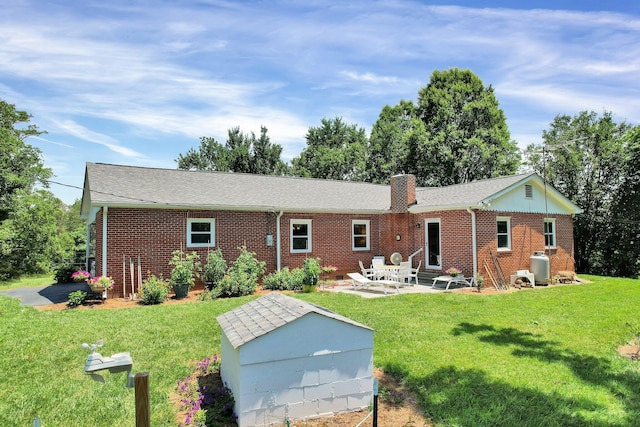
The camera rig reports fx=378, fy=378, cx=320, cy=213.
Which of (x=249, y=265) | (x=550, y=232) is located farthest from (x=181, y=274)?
(x=550, y=232)

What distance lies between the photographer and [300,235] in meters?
15.9

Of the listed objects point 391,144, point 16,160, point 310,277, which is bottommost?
point 310,277

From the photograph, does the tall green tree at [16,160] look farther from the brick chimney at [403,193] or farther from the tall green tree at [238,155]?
the brick chimney at [403,193]

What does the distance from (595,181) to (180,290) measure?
25.4 m

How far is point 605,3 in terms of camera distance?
864cm

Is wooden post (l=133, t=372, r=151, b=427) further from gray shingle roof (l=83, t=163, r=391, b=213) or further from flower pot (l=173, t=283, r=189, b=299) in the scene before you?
gray shingle roof (l=83, t=163, r=391, b=213)

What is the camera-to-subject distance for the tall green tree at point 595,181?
2303 cm

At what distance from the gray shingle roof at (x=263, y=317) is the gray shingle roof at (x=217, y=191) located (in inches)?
330

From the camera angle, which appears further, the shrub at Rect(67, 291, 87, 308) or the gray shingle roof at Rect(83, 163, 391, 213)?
the gray shingle roof at Rect(83, 163, 391, 213)

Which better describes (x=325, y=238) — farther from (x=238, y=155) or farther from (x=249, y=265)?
(x=238, y=155)

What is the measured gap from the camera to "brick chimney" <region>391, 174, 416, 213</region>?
55.4 feet

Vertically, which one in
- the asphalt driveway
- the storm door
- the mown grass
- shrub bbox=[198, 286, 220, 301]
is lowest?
the mown grass

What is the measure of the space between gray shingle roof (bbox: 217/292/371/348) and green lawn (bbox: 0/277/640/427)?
1.26 m

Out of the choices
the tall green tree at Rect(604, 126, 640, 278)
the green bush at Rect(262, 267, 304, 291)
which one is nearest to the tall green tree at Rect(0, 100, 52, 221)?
the green bush at Rect(262, 267, 304, 291)
